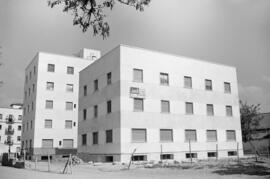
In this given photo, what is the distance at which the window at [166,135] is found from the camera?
1198 inches

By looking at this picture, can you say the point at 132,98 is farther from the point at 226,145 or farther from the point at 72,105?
the point at 72,105

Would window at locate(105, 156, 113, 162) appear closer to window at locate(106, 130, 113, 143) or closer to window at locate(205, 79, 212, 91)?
window at locate(106, 130, 113, 143)

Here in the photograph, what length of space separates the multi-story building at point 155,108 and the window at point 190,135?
0.28ft

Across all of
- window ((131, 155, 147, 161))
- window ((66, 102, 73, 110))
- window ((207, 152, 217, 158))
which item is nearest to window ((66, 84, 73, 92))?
window ((66, 102, 73, 110))

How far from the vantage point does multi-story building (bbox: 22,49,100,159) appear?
144ft

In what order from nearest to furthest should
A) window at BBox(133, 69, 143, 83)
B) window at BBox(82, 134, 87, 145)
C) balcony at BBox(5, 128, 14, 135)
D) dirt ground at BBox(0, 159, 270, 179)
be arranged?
dirt ground at BBox(0, 159, 270, 179) < window at BBox(133, 69, 143, 83) < window at BBox(82, 134, 87, 145) < balcony at BBox(5, 128, 14, 135)

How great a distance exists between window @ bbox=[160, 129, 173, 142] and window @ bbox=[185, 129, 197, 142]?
2.09 m

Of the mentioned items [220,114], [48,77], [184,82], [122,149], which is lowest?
[122,149]

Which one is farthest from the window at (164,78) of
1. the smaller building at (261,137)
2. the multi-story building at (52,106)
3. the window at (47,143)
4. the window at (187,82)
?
the smaller building at (261,137)

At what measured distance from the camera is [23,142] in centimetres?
4938

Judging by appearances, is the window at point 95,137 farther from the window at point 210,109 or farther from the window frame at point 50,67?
the window frame at point 50,67

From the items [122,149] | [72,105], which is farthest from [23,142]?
[122,149]

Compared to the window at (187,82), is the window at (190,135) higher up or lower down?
lower down

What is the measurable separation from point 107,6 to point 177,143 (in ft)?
80.6
